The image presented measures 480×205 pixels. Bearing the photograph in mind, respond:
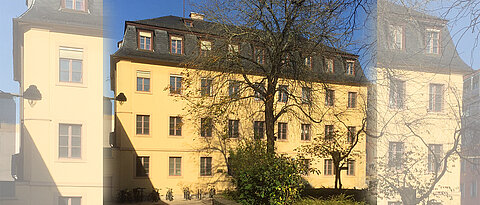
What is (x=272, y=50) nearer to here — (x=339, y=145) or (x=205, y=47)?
(x=205, y=47)

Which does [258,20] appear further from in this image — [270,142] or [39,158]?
[39,158]

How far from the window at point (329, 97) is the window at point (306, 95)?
0.20 metres

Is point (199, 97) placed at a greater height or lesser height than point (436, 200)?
greater

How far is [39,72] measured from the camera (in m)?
3.67

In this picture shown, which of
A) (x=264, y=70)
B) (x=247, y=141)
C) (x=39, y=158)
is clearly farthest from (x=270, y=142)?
(x=39, y=158)

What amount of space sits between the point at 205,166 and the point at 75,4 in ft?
7.85

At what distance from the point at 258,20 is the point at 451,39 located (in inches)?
81.2

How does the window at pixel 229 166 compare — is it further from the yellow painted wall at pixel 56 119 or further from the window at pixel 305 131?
the yellow painted wall at pixel 56 119

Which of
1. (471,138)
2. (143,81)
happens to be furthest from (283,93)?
(471,138)

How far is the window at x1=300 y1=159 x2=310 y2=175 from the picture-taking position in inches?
165

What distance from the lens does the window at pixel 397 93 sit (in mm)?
3658

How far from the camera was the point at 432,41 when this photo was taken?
3.41 metres

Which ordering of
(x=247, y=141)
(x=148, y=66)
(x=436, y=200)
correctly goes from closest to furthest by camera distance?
(x=436, y=200) < (x=148, y=66) < (x=247, y=141)

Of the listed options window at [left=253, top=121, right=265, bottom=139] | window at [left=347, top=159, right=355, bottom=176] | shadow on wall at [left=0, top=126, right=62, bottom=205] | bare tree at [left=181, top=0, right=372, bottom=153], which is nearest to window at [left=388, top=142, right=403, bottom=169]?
window at [left=347, top=159, right=355, bottom=176]
